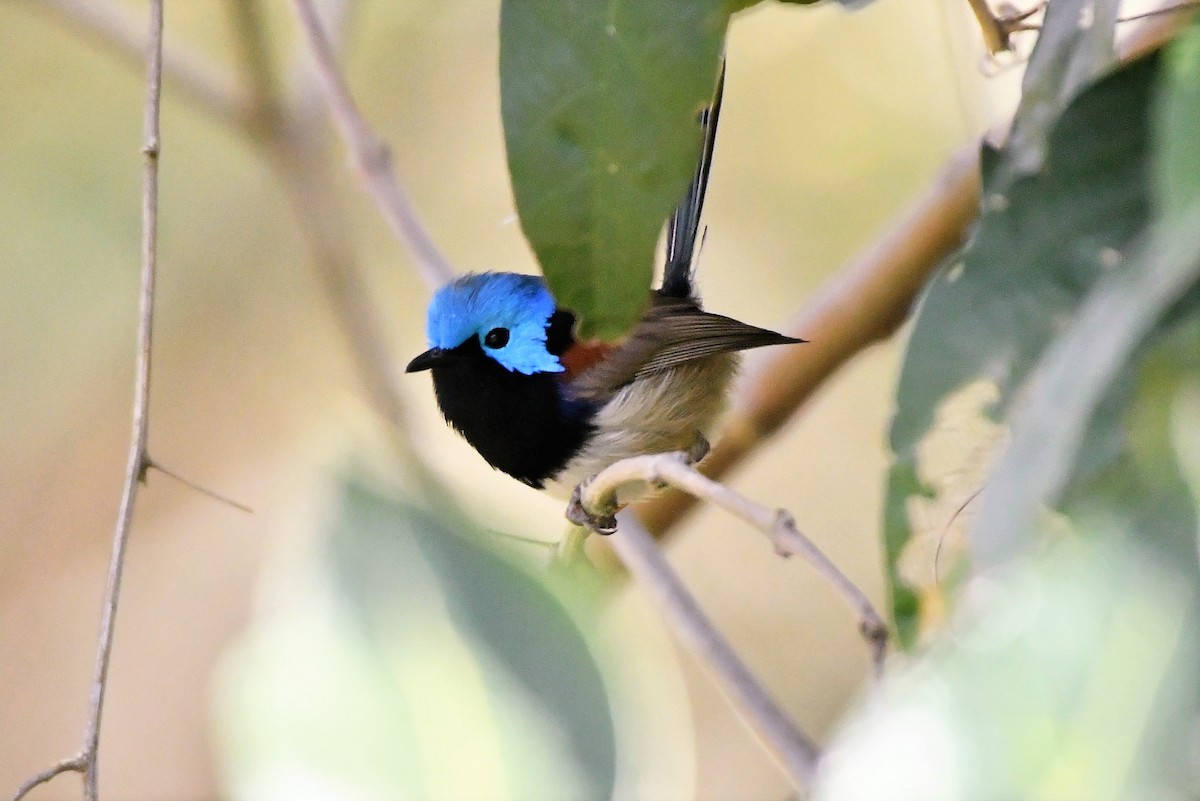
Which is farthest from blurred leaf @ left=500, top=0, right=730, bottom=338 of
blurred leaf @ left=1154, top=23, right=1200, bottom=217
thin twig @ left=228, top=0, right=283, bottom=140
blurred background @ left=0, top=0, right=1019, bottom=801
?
thin twig @ left=228, top=0, right=283, bottom=140

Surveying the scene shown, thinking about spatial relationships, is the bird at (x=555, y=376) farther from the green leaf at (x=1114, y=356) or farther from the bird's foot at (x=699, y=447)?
the green leaf at (x=1114, y=356)

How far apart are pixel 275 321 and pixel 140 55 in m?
1.55

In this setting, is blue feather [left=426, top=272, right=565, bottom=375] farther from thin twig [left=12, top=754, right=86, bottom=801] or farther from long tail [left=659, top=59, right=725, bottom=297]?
thin twig [left=12, top=754, right=86, bottom=801]

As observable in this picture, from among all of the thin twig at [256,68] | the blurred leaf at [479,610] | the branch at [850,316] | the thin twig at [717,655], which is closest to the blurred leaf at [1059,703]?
the blurred leaf at [479,610]

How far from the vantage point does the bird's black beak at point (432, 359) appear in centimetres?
211

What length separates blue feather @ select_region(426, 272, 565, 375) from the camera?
2.11 metres

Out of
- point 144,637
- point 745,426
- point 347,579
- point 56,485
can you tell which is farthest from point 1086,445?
point 56,485

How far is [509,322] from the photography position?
219 centimetres

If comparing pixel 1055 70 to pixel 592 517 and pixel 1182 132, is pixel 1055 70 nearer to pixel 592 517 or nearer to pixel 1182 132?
pixel 1182 132

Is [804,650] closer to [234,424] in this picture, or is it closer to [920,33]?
[920,33]

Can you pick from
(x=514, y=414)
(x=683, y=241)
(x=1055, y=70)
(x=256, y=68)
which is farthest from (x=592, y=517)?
(x=256, y=68)

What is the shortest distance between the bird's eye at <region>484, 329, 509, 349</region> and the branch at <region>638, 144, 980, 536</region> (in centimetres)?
42

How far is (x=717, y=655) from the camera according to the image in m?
1.40

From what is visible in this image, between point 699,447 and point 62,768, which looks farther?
point 699,447
